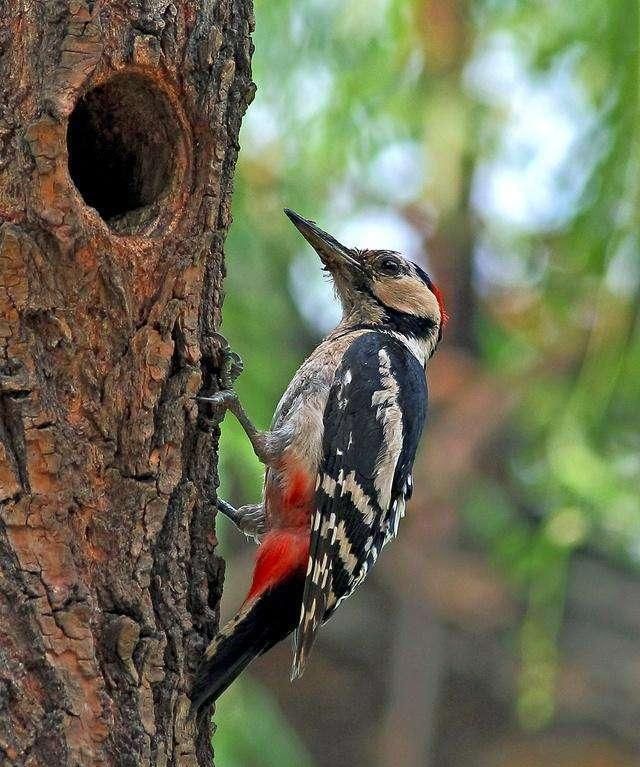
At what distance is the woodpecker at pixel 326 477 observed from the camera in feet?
10.4

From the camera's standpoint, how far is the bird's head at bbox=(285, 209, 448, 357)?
4.35 meters

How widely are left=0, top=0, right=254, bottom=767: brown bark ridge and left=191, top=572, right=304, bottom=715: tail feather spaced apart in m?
0.05

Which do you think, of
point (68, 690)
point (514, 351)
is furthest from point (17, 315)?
point (514, 351)

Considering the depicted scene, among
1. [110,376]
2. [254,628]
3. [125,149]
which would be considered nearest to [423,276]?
[125,149]

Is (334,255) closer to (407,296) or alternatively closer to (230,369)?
(407,296)

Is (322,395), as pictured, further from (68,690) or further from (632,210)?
(68,690)

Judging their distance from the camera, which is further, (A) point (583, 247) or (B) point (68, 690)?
(A) point (583, 247)

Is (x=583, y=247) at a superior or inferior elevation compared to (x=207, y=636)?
superior

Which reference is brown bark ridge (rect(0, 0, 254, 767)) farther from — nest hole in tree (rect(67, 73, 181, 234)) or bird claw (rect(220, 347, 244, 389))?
bird claw (rect(220, 347, 244, 389))

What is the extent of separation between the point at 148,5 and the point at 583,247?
218cm

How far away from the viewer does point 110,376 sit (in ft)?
8.65

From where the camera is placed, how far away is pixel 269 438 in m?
3.65

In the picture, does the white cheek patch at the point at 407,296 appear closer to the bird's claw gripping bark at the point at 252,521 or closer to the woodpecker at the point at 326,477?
the woodpecker at the point at 326,477

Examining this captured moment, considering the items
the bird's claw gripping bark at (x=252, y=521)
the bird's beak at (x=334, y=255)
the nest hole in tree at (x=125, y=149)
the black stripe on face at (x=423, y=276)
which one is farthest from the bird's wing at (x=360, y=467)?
the nest hole in tree at (x=125, y=149)
